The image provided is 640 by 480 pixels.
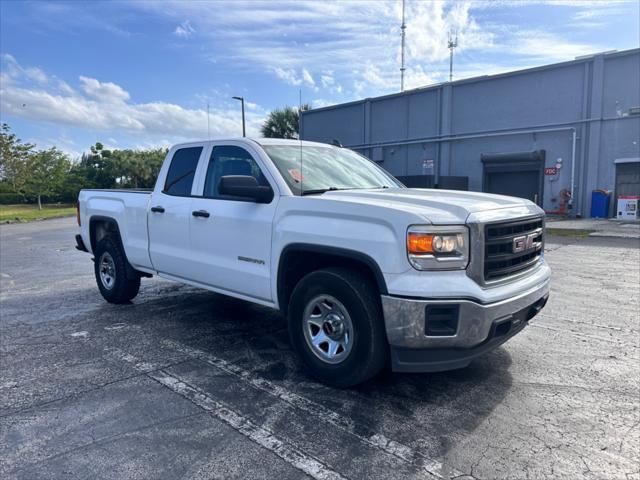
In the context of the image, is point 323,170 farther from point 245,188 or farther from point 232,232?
point 232,232

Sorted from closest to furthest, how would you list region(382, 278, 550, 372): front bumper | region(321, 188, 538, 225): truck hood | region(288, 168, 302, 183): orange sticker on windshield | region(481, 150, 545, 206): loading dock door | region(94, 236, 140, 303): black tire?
region(382, 278, 550, 372): front bumper
region(321, 188, 538, 225): truck hood
region(288, 168, 302, 183): orange sticker on windshield
region(94, 236, 140, 303): black tire
region(481, 150, 545, 206): loading dock door

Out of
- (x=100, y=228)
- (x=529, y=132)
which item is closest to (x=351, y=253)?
(x=100, y=228)

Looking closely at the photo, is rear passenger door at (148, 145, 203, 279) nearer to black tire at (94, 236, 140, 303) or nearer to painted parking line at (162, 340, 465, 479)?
black tire at (94, 236, 140, 303)

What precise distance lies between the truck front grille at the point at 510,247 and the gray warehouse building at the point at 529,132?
66.9 ft

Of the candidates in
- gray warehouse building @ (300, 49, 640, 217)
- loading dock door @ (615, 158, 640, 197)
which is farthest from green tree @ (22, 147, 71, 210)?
loading dock door @ (615, 158, 640, 197)

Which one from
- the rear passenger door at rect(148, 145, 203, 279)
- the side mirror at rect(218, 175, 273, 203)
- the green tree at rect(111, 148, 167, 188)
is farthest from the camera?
the green tree at rect(111, 148, 167, 188)

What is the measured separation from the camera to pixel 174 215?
17.0 feet

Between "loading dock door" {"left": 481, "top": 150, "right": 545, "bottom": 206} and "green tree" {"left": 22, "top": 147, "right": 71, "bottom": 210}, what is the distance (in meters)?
33.7

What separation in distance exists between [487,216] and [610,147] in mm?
21445

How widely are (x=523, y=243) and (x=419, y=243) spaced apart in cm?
111

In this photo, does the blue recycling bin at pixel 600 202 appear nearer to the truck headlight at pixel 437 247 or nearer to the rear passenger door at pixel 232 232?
the rear passenger door at pixel 232 232

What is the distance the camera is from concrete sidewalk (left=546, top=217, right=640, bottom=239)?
15432mm

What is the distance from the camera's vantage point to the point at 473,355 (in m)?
3.27

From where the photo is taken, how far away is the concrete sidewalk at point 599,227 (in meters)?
15.4
